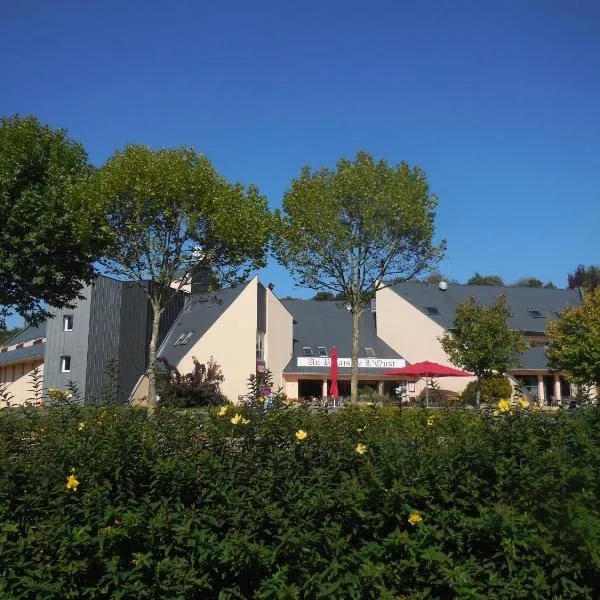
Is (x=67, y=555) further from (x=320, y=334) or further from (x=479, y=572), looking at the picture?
(x=320, y=334)

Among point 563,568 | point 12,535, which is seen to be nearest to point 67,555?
point 12,535

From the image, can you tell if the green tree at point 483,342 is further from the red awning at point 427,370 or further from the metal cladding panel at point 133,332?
the metal cladding panel at point 133,332

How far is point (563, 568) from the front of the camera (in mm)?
3395

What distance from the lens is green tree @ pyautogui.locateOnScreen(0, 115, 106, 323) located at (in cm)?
1938

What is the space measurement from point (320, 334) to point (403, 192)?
17783 mm

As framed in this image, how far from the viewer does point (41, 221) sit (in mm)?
19656

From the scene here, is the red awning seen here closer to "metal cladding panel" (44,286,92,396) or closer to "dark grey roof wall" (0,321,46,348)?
"metal cladding panel" (44,286,92,396)

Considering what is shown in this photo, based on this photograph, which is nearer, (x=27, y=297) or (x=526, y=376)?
→ (x=27, y=297)

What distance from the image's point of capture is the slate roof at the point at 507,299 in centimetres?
4647

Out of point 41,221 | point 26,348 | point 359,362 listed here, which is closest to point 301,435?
point 41,221

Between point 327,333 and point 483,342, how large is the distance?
11.9 meters

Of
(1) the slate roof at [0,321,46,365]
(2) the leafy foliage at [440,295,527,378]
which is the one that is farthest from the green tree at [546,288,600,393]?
(1) the slate roof at [0,321,46,365]

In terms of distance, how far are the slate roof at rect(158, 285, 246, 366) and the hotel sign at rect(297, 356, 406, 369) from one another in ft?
21.0

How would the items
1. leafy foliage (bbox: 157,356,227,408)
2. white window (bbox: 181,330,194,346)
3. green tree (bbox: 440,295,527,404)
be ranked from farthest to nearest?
1. white window (bbox: 181,330,194,346)
2. green tree (bbox: 440,295,527,404)
3. leafy foliage (bbox: 157,356,227,408)
